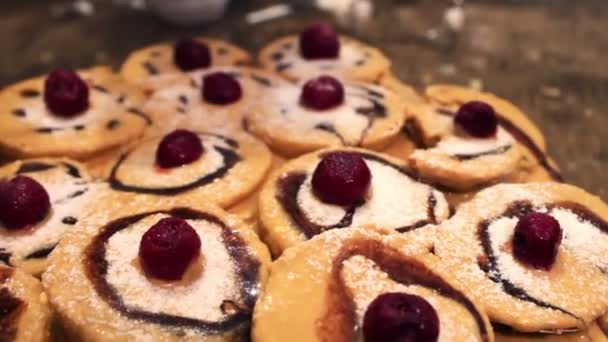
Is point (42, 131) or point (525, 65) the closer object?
point (42, 131)

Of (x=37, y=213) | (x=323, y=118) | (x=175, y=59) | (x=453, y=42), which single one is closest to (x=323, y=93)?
(x=323, y=118)

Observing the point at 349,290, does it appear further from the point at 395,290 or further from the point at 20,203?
the point at 20,203

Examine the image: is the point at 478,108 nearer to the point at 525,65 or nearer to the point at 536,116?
the point at 536,116

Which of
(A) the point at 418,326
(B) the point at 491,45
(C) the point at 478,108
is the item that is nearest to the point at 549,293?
(A) the point at 418,326

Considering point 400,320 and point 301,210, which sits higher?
point 400,320

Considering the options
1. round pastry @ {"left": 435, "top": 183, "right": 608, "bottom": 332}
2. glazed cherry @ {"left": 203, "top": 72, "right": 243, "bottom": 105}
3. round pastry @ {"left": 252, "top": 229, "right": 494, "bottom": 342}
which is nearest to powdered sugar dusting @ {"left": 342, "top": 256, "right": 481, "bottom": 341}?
round pastry @ {"left": 252, "top": 229, "right": 494, "bottom": 342}

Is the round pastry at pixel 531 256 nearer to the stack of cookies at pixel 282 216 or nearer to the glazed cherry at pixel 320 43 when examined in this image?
the stack of cookies at pixel 282 216
